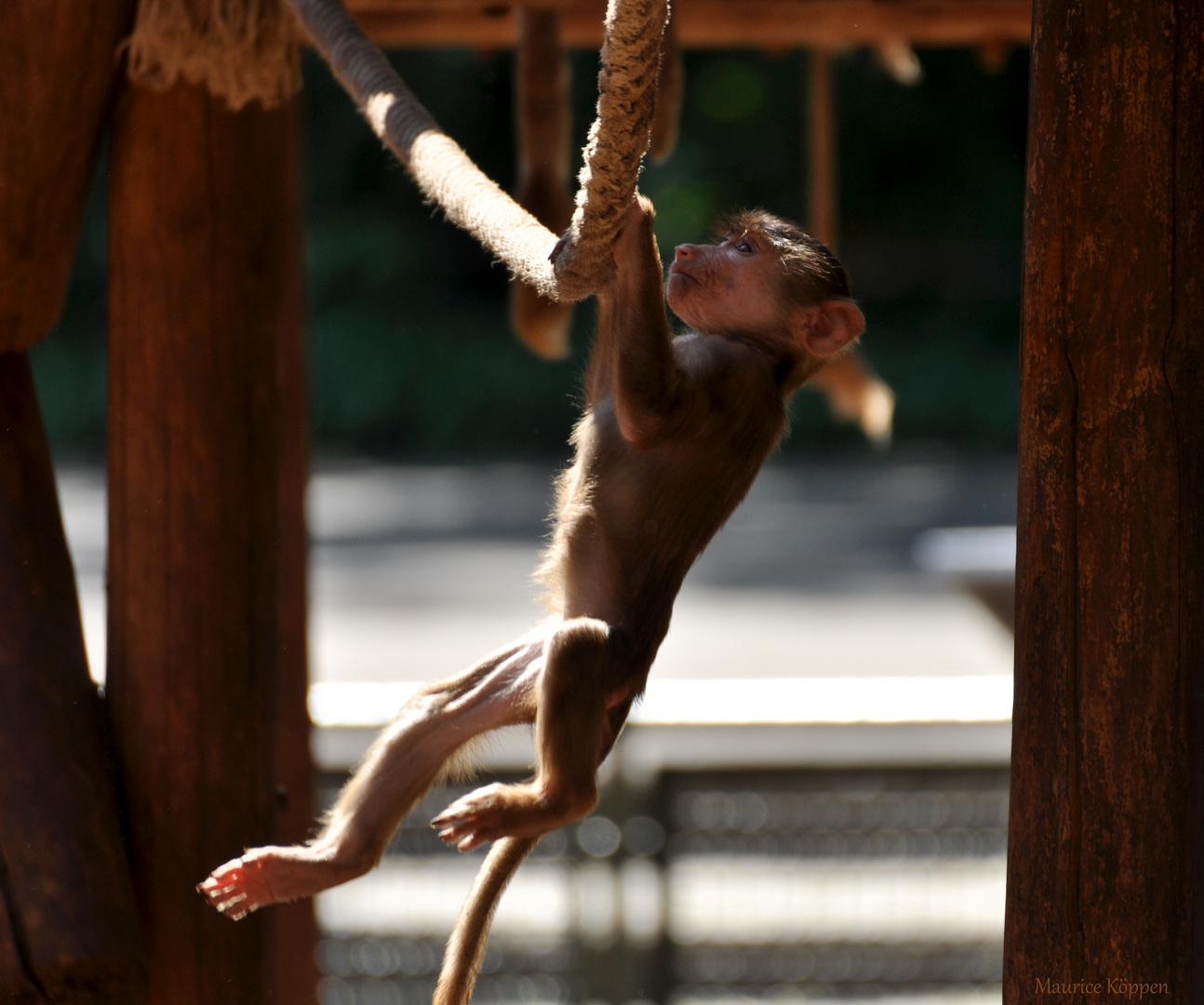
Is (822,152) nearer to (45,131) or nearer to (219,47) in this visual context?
(219,47)

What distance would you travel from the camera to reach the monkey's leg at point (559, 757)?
149 centimetres

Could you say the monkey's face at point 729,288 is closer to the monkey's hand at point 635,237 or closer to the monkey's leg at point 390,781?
the monkey's hand at point 635,237

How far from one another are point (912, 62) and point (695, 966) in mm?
2848

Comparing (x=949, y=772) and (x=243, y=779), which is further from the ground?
(x=243, y=779)

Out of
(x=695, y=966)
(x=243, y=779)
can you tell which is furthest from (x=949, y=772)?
(x=243, y=779)

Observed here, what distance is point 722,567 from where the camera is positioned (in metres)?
11.5

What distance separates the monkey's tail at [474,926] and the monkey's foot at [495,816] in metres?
0.27

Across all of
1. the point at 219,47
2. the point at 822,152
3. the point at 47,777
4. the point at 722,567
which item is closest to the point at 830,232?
the point at 822,152

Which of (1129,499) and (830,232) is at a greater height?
(830,232)

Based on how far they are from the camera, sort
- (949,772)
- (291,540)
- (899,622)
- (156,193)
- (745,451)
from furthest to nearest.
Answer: (899,622), (949,772), (291,540), (156,193), (745,451)

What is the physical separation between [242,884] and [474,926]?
1.00ft

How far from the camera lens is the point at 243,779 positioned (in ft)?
6.49

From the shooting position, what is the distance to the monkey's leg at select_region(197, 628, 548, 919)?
1632 mm

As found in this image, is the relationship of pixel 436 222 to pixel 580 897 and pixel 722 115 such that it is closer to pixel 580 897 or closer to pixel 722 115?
pixel 722 115
